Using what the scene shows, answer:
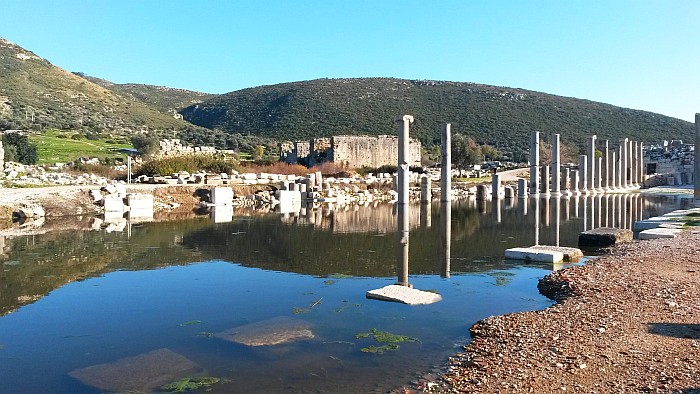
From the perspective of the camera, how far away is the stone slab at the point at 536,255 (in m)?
12.2

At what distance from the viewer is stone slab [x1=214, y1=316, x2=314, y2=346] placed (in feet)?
22.2

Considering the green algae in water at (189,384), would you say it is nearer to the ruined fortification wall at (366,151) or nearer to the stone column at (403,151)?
the stone column at (403,151)

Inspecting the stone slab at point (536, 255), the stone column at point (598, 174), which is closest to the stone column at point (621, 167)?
the stone column at point (598, 174)

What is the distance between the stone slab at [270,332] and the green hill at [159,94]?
97.1 meters

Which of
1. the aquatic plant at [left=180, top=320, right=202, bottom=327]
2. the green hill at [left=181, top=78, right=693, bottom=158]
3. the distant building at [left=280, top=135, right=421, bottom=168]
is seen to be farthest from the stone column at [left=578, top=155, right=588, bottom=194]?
the aquatic plant at [left=180, top=320, right=202, bottom=327]

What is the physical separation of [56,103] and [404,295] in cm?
6541

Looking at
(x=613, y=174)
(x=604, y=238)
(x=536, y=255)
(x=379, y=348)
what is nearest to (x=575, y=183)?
(x=613, y=174)

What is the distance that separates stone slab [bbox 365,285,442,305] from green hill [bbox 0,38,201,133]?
48.7 m

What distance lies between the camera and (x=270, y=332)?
708 centimetres

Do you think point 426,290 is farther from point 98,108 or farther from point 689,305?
point 98,108

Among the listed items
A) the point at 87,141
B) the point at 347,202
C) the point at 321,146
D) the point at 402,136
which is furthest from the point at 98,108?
the point at 402,136

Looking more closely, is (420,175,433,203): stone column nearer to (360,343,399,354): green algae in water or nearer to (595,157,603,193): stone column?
(595,157,603,193): stone column

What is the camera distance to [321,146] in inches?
1984

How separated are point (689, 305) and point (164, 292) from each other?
798cm
